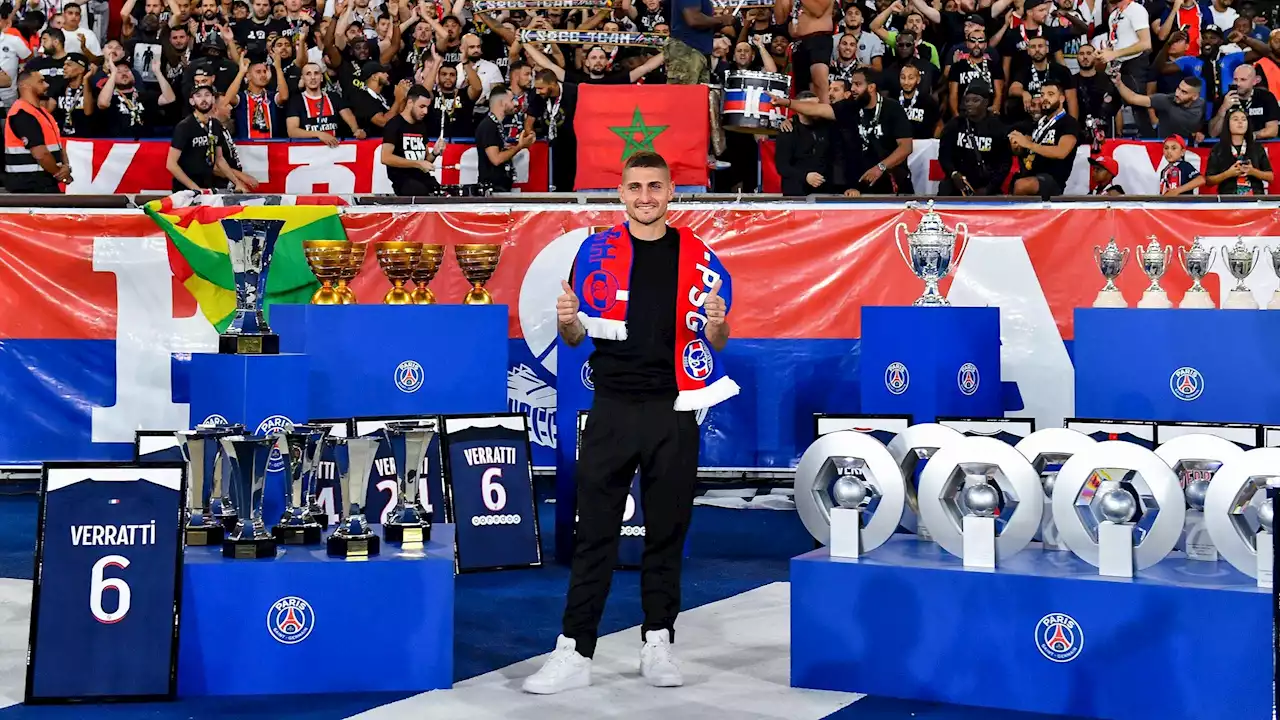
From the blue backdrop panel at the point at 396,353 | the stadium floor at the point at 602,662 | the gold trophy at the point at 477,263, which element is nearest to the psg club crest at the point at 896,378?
the stadium floor at the point at 602,662

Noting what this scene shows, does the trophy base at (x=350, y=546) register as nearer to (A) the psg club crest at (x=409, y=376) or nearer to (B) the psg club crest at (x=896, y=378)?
(A) the psg club crest at (x=409, y=376)

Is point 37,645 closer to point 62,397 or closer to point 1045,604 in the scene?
point 1045,604

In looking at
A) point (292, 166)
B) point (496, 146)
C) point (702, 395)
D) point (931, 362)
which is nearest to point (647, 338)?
point (702, 395)

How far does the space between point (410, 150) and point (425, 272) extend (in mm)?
4282

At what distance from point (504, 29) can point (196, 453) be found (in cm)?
853

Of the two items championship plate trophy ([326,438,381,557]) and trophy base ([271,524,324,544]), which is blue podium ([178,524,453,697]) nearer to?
championship plate trophy ([326,438,381,557])

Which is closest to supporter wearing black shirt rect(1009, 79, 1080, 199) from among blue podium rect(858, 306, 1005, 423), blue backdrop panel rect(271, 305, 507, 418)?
blue podium rect(858, 306, 1005, 423)

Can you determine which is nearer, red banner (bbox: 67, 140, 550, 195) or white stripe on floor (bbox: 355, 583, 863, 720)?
white stripe on floor (bbox: 355, 583, 863, 720)

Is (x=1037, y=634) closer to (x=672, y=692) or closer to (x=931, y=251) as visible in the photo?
(x=672, y=692)

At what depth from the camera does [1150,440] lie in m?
6.76

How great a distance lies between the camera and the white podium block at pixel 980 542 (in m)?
5.03

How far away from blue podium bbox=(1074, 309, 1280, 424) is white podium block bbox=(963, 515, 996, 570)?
251 cm

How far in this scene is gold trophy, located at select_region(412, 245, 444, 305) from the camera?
25.9 ft

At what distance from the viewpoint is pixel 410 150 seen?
1202cm
